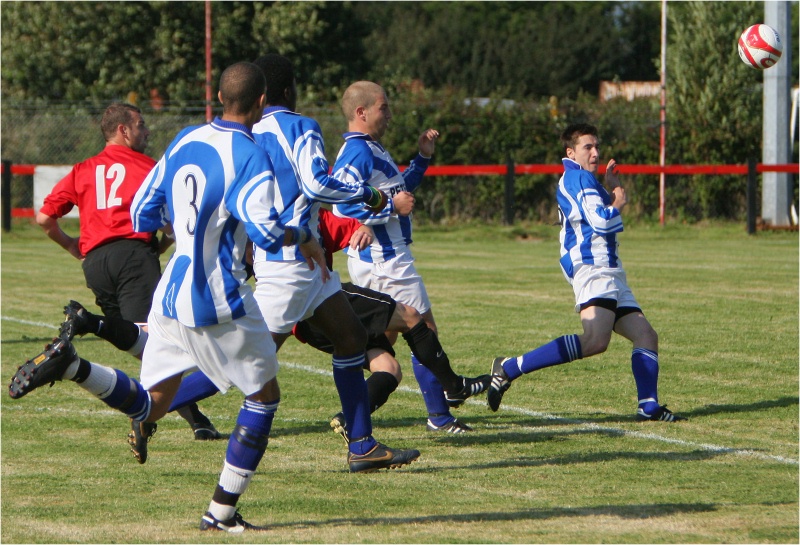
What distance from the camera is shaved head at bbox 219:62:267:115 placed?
15.9 ft

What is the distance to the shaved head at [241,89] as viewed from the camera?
15.9 feet

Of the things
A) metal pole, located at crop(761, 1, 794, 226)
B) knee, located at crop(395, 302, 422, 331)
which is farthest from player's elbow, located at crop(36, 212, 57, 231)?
metal pole, located at crop(761, 1, 794, 226)

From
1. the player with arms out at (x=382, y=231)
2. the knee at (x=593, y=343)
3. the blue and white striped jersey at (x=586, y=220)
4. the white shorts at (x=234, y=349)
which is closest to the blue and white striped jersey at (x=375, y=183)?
the player with arms out at (x=382, y=231)

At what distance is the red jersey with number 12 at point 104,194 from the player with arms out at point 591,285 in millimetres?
2497

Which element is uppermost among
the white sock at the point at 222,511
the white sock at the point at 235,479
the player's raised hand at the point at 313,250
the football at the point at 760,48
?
the football at the point at 760,48

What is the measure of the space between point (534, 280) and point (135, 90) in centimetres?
1942

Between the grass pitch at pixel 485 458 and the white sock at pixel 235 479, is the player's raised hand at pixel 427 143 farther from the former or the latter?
the white sock at pixel 235 479

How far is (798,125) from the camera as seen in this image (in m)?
25.6

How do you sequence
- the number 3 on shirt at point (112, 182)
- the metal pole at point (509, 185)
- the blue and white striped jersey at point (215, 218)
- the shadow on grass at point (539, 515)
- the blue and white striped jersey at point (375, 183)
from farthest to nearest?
the metal pole at point (509, 185), the number 3 on shirt at point (112, 182), the blue and white striped jersey at point (375, 183), the shadow on grass at point (539, 515), the blue and white striped jersey at point (215, 218)

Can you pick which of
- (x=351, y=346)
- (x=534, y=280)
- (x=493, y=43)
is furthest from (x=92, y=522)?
(x=493, y=43)

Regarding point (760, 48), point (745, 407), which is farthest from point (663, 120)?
point (745, 407)

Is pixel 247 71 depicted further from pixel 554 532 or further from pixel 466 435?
pixel 466 435

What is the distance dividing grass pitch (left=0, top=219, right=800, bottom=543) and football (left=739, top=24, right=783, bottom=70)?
8.17 feet

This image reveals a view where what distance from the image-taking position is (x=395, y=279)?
22.3ft
